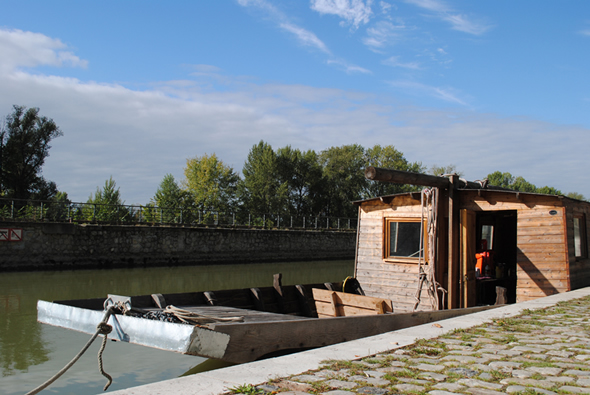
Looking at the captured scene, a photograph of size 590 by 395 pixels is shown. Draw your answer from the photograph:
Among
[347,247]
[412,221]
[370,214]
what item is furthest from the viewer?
[347,247]

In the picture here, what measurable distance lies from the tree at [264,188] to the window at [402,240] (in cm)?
4485

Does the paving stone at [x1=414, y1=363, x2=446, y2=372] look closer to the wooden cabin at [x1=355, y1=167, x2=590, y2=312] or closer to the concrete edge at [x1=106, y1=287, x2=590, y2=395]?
the concrete edge at [x1=106, y1=287, x2=590, y2=395]

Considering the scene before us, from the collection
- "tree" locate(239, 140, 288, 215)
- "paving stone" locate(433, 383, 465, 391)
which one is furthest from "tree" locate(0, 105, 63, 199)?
"paving stone" locate(433, 383, 465, 391)

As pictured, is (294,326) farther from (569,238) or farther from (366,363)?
(569,238)

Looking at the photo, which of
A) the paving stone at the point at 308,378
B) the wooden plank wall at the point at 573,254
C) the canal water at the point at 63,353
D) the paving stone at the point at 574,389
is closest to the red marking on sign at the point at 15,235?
the canal water at the point at 63,353

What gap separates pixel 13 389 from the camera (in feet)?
20.2

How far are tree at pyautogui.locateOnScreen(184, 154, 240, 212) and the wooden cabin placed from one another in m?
43.1

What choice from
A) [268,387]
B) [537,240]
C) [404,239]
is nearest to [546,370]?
[268,387]

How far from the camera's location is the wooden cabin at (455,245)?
8.94 m

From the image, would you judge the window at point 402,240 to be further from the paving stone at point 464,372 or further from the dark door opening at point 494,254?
the paving stone at point 464,372

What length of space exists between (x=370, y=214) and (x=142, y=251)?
57.2ft

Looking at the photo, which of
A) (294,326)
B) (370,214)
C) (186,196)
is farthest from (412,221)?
(186,196)

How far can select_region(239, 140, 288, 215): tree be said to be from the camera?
5588cm

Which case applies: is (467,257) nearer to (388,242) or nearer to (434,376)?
(388,242)
